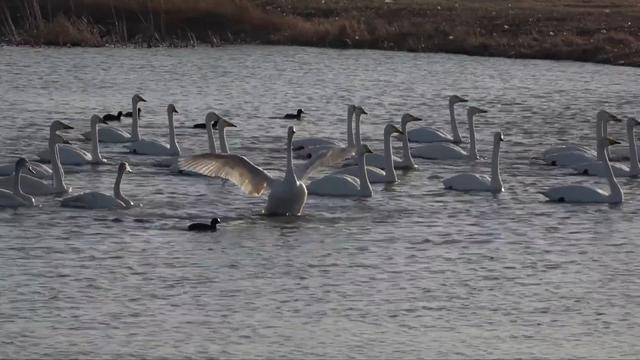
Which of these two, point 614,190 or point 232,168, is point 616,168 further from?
point 232,168

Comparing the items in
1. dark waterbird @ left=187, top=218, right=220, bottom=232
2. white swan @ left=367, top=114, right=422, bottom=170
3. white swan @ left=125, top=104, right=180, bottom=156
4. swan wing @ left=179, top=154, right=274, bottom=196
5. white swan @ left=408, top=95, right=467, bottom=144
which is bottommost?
white swan @ left=408, top=95, right=467, bottom=144

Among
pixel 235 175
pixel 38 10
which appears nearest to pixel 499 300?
pixel 235 175

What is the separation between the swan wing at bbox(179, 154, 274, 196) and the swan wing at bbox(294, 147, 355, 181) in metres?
0.39

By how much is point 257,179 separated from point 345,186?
1227 mm

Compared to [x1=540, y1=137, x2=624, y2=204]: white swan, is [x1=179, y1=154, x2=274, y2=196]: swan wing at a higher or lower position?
higher

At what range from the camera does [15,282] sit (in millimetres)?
12500

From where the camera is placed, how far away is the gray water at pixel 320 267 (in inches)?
429

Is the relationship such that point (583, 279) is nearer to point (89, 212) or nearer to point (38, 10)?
point (89, 212)

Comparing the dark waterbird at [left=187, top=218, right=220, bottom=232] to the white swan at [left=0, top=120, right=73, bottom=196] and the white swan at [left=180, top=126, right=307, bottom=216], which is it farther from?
the white swan at [left=0, top=120, right=73, bottom=196]

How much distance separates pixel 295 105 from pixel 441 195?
9828 mm

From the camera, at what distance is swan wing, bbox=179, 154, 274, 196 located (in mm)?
15695

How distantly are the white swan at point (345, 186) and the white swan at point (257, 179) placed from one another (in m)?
0.95

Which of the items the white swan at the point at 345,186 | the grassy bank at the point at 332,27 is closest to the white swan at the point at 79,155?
the white swan at the point at 345,186

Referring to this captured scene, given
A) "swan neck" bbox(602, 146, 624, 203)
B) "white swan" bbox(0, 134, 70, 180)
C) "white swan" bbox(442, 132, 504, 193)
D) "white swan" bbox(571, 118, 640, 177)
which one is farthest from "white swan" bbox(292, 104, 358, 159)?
"swan neck" bbox(602, 146, 624, 203)
